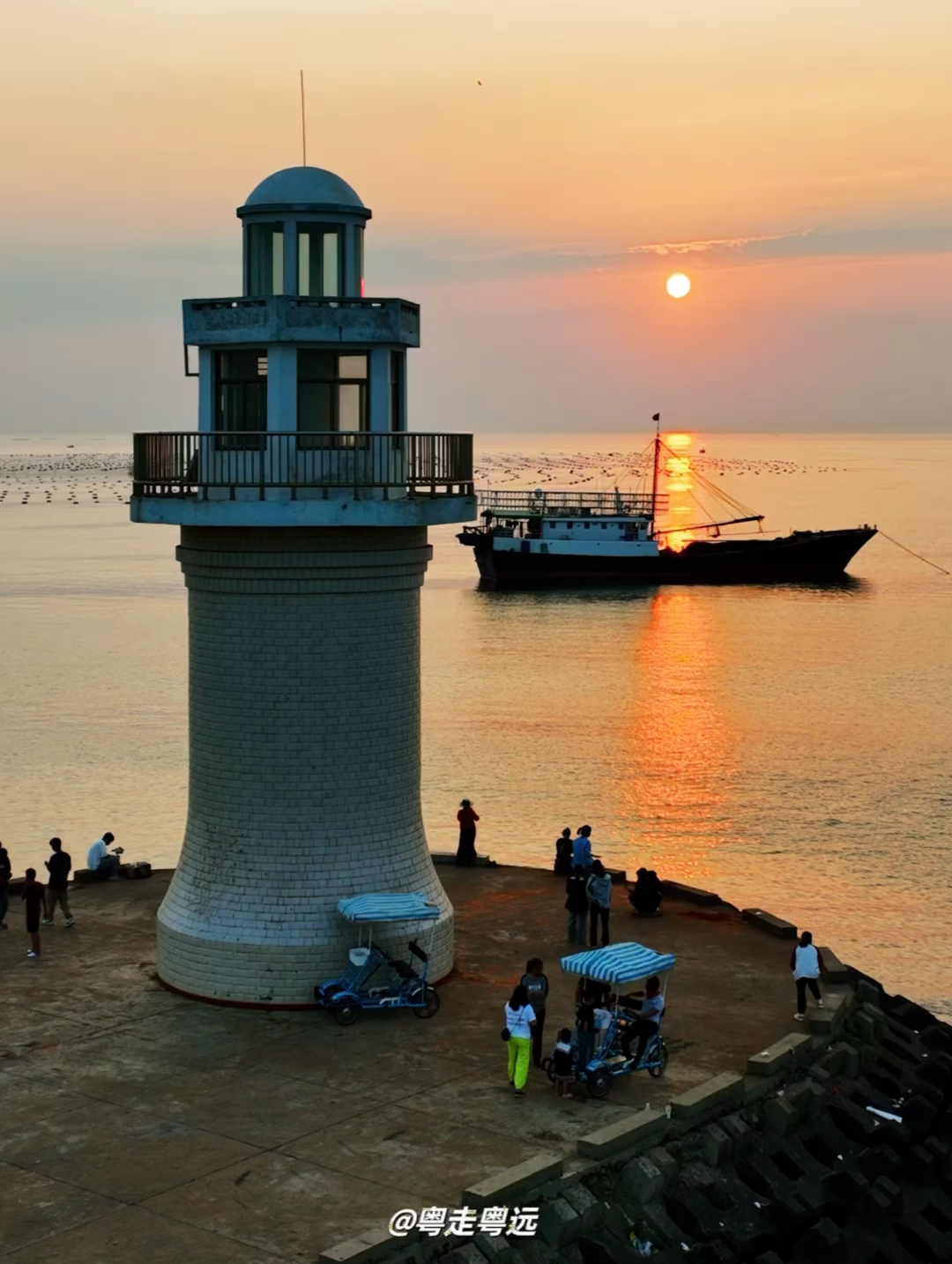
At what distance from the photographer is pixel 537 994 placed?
54.4 ft

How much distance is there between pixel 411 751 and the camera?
19.6 metres

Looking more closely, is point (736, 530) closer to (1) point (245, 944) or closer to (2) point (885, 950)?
(2) point (885, 950)

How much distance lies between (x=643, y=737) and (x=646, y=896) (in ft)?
101

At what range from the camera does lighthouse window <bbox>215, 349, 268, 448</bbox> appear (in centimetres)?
1911

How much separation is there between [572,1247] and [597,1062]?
2.51m

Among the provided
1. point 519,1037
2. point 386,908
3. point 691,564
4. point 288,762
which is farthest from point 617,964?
point 691,564

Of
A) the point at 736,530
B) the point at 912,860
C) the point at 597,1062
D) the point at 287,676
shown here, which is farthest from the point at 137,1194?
the point at 736,530

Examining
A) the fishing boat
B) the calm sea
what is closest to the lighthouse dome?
the calm sea

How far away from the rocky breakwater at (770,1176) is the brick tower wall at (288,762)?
→ 4428 millimetres

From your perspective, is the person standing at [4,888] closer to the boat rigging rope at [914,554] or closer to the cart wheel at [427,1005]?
the cart wheel at [427,1005]

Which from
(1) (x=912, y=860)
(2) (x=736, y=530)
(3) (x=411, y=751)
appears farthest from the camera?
(2) (x=736, y=530)

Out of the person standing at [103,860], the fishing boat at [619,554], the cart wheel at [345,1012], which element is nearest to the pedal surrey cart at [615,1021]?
the cart wheel at [345,1012]

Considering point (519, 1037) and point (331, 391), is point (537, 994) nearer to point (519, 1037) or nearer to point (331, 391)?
point (519, 1037)

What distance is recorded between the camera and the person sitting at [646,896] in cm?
2206
